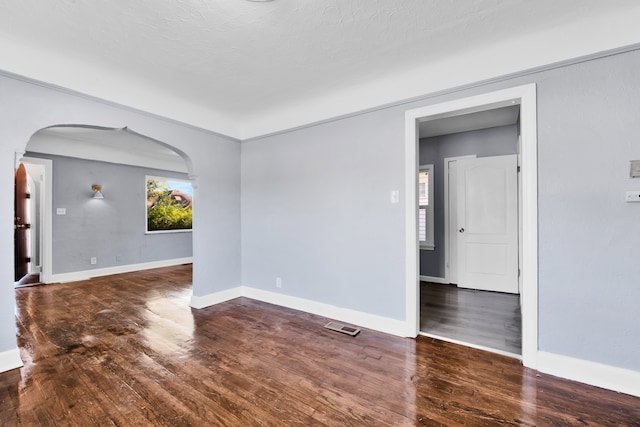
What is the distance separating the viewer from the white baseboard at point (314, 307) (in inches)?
114

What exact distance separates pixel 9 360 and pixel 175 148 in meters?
2.41

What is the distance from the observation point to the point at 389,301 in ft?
9.55

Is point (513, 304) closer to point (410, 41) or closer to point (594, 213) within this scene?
point (594, 213)

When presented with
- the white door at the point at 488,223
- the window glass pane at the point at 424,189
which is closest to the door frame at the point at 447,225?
the white door at the point at 488,223

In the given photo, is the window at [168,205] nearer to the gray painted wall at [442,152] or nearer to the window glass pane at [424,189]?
the window glass pane at [424,189]

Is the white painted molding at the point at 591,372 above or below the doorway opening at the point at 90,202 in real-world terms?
below

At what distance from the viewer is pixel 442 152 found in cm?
492

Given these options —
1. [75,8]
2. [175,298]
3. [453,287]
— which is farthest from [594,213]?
[175,298]

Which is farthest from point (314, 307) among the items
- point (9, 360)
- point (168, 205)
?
point (168, 205)

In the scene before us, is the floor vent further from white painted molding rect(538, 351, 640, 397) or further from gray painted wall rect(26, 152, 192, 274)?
gray painted wall rect(26, 152, 192, 274)

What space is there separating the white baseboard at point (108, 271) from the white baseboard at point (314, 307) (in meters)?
3.32

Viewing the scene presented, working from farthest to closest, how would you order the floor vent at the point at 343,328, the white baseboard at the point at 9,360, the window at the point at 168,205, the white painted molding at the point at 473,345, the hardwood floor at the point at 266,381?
the window at the point at 168,205 → the floor vent at the point at 343,328 → the white painted molding at the point at 473,345 → the white baseboard at the point at 9,360 → the hardwood floor at the point at 266,381

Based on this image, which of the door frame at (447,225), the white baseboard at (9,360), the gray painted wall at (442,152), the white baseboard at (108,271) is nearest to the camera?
the white baseboard at (9,360)

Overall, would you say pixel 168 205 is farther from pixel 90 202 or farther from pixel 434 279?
pixel 434 279
